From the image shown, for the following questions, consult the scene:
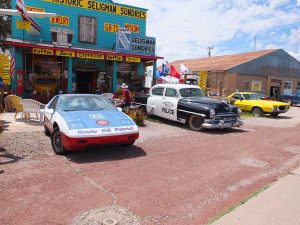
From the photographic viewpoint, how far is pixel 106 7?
797 inches

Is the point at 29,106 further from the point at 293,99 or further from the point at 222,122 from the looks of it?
the point at 293,99

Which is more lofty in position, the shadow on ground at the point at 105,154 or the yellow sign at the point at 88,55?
the yellow sign at the point at 88,55

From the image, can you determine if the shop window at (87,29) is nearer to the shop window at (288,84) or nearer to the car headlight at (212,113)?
the car headlight at (212,113)

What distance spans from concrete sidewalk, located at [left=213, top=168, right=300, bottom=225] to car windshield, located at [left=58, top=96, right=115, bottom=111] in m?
4.60

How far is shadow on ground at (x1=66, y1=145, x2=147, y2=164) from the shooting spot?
6673 mm

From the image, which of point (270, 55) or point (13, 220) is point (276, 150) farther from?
point (270, 55)

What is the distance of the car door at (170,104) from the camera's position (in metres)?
12.1

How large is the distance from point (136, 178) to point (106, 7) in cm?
1700

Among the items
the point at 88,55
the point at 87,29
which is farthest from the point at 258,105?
the point at 87,29

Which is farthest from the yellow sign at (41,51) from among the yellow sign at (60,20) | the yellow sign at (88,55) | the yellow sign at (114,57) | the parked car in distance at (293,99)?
the parked car in distance at (293,99)

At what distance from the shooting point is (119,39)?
18.3 meters

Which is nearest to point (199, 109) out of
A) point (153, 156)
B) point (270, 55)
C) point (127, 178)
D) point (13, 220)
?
point (153, 156)

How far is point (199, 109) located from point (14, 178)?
7255mm

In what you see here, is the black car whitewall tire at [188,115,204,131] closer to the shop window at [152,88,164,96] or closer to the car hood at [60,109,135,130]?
the shop window at [152,88,164,96]
